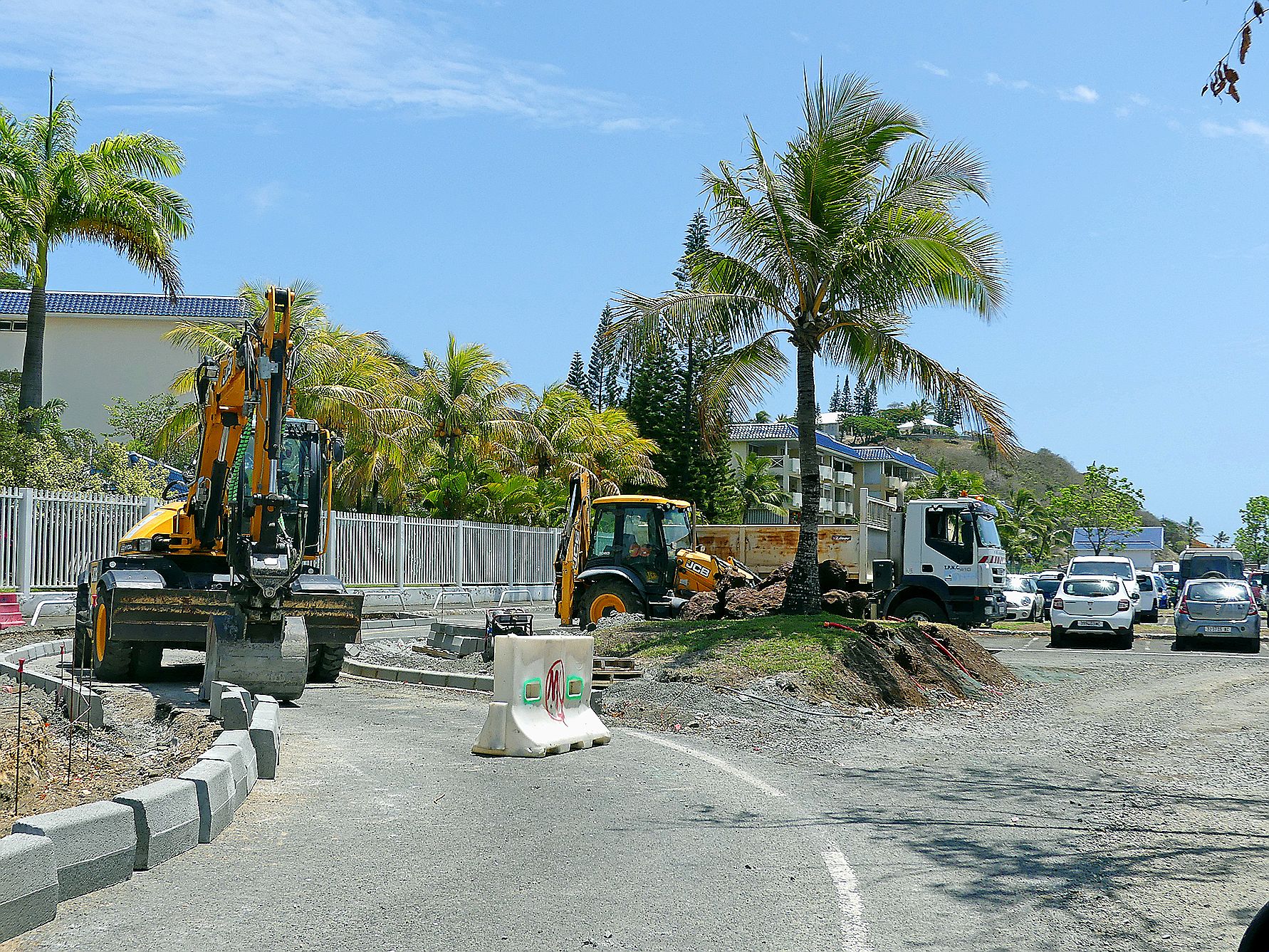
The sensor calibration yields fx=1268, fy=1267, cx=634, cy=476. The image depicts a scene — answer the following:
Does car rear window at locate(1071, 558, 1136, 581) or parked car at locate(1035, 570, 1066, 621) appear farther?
parked car at locate(1035, 570, 1066, 621)

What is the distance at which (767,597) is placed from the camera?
22922 mm

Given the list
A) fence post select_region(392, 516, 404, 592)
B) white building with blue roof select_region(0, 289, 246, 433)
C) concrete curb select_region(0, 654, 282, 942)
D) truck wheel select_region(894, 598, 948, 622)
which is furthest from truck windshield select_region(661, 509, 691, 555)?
white building with blue roof select_region(0, 289, 246, 433)

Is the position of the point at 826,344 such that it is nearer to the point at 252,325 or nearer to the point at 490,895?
the point at 252,325

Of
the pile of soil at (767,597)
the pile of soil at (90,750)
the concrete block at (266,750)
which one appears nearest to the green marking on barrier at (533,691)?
the concrete block at (266,750)

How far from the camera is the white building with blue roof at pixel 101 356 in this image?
48781mm

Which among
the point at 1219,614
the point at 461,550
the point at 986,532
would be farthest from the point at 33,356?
the point at 1219,614

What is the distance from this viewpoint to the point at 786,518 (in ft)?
257

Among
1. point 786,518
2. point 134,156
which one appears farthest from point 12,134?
point 786,518

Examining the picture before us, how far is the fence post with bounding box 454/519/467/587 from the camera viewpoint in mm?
37844

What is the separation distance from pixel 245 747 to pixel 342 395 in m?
28.8

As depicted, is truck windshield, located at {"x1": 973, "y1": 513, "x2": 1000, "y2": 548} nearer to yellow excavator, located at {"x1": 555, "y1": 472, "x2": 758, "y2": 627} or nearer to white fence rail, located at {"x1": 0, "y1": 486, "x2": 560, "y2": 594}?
yellow excavator, located at {"x1": 555, "y1": 472, "x2": 758, "y2": 627}

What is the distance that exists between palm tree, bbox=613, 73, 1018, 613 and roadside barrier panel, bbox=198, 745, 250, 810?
39.8 feet

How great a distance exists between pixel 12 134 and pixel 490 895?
27.6 metres

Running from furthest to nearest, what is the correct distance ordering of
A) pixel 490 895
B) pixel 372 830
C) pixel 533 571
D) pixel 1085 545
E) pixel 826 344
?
pixel 1085 545 < pixel 533 571 < pixel 826 344 < pixel 372 830 < pixel 490 895
